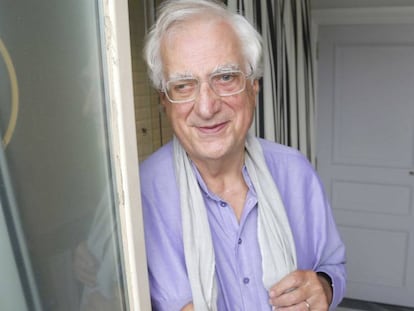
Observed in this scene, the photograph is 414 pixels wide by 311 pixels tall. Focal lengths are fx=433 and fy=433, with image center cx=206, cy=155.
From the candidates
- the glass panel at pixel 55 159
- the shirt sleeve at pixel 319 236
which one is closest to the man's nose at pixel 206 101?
the glass panel at pixel 55 159

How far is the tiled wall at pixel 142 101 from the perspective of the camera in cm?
164

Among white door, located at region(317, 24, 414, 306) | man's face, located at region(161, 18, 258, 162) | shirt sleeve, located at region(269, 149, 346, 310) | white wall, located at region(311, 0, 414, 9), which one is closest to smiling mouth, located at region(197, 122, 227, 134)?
man's face, located at region(161, 18, 258, 162)

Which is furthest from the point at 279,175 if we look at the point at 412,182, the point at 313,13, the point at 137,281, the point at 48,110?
the point at 412,182

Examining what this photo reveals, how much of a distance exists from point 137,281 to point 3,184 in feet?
0.95

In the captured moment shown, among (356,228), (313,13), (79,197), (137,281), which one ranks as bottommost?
(356,228)

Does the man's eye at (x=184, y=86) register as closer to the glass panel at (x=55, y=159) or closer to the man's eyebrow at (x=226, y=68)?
the man's eyebrow at (x=226, y=68)

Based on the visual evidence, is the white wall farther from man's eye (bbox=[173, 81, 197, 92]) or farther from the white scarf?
man's eye (bbox=[173, 81, 197, 92])

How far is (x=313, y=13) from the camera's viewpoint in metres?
2.61

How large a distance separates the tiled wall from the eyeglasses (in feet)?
2.20

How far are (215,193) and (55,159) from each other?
1.58 ft

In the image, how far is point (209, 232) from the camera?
917mm

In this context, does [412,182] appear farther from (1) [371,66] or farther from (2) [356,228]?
(1) [371,66]

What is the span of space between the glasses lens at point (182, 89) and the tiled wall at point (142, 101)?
0.67m

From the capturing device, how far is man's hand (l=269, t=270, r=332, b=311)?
95 cm
